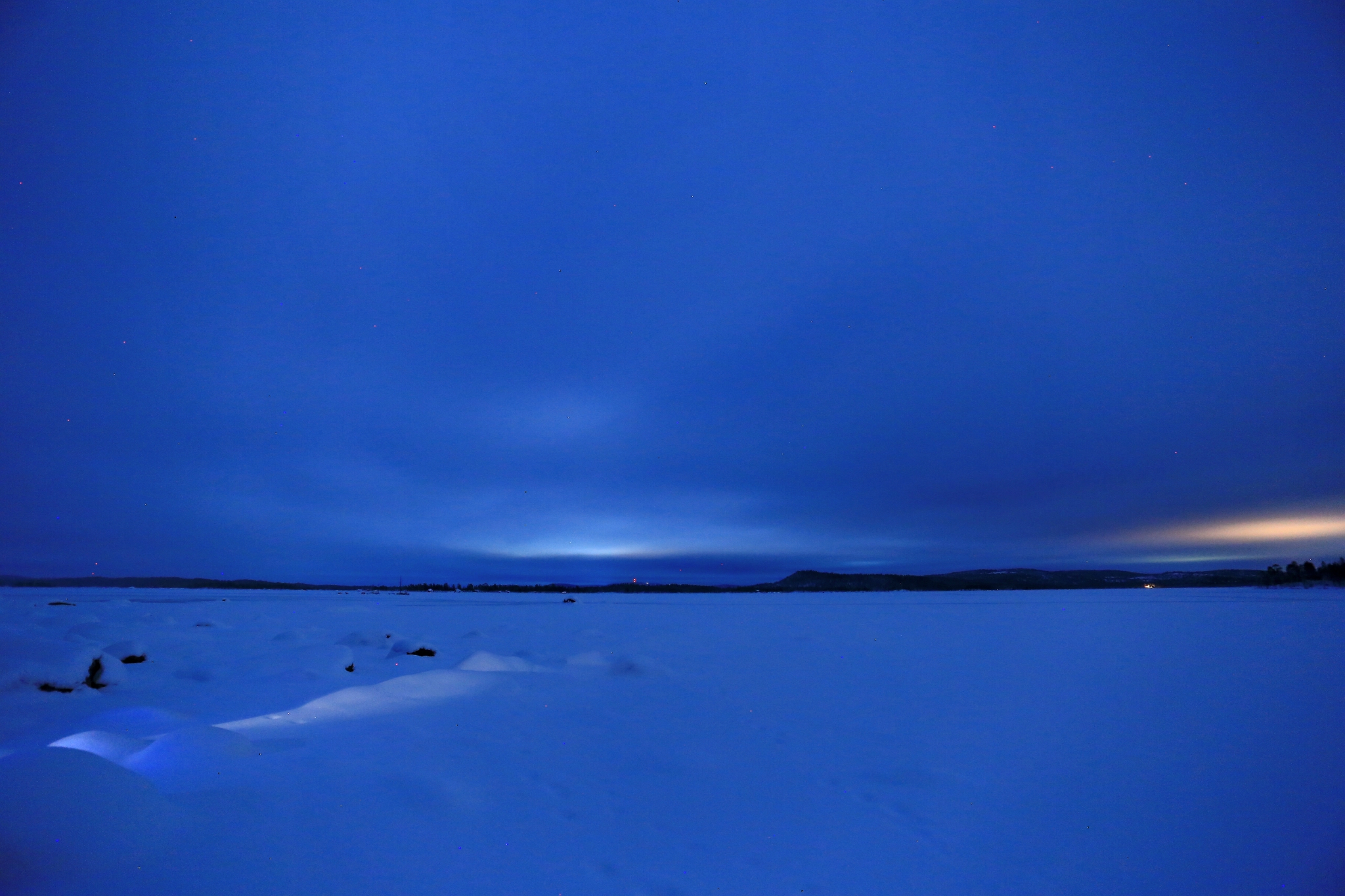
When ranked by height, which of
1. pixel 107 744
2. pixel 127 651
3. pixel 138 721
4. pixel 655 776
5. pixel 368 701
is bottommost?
pixel 655 776

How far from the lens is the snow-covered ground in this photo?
321cm

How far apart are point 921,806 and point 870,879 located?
1.26 metres

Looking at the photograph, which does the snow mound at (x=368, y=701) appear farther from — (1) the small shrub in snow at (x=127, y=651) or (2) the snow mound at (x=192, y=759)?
(1) the small shrub in snow at (x=127, y=651)

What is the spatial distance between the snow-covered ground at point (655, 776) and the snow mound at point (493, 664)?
0.07 meters

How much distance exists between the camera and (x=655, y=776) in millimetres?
4824

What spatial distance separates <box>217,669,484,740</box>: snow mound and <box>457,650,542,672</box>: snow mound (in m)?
0.60

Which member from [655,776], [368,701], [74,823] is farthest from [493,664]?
[74,823]

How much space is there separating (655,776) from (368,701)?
12.9 ft

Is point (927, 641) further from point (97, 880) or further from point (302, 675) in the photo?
point (97, 880)

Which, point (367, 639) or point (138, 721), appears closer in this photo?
point (138, 721)

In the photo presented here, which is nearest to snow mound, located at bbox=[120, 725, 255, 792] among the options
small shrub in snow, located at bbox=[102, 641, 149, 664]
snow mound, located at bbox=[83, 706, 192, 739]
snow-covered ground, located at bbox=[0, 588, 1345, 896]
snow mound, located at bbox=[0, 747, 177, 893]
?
snow-covered ground, located at bbox=[0, 588, 1345, 896]

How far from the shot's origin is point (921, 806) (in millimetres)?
4312

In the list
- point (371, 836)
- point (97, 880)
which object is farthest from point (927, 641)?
point (97, 880)

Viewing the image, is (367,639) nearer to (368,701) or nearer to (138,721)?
(368,701)
